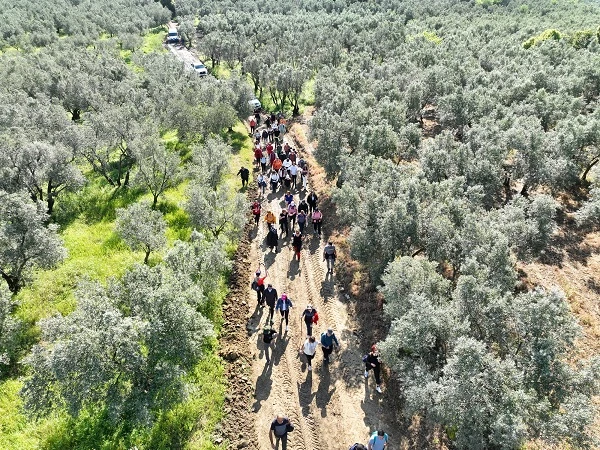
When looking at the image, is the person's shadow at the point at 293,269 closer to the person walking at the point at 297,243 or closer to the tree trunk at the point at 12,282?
the person walking at the point at 297,243

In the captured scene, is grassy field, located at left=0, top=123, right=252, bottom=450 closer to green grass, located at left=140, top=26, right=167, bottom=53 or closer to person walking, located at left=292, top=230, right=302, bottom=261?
person walking, located at left=292, top=230, right=302, bottom=261

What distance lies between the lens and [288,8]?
114 metres

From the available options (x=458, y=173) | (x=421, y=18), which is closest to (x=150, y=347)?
(x=458, y=173)

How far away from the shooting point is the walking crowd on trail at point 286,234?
18.2 meters

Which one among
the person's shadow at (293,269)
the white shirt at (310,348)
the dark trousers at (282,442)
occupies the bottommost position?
the dark trousers at (282,442)

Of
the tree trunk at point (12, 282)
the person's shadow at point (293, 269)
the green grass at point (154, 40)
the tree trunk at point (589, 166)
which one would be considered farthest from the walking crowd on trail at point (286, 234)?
the green grass at point (154, 40)

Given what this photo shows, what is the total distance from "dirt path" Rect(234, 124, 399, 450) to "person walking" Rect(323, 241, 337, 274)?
0.54 m

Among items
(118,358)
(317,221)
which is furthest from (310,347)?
(317,221)

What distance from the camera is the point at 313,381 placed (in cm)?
1912

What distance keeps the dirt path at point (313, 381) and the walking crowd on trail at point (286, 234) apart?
355 mm

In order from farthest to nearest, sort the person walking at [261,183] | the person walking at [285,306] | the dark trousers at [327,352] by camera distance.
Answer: the person walking at [261,183], the person walking at [285,306], the dark trousers at [327,352]

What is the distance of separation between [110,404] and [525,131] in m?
32.1

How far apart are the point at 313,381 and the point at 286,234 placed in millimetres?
12163

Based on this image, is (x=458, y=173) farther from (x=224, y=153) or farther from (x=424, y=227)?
(x=224, y=153)
